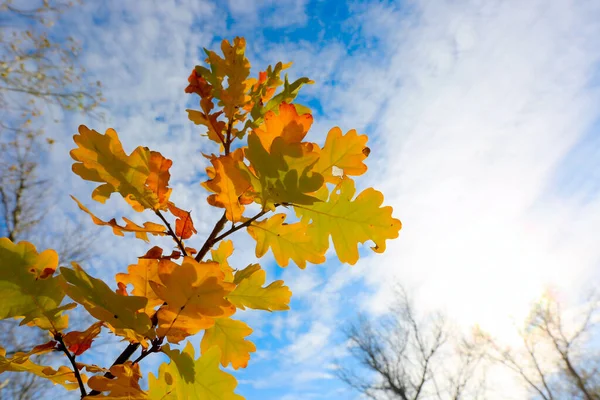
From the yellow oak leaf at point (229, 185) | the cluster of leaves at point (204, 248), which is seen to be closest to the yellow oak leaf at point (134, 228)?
the cluster of leaves at point (204, 248)

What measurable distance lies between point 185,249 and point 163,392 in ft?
0.81

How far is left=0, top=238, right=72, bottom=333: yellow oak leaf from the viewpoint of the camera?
49cm

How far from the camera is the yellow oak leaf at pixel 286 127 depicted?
21.7 inches

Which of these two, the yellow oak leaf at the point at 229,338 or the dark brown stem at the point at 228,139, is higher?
the dark brown stem at the point at 228,139

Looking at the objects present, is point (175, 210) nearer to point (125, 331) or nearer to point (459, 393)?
point (125, 331)

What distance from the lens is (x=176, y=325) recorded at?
20.2 inches

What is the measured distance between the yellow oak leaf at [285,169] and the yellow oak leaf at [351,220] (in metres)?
0.14

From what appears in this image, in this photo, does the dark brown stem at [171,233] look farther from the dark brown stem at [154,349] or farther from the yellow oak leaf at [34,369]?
the yellow oak leaf at [34,369]

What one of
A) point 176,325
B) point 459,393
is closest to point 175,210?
point 176,325

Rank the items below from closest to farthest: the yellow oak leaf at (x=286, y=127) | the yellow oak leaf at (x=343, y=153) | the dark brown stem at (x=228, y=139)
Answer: the yellow oak leaf at (x=286, y=127), the yellow oak leaf at (x=343, y=153), the dark brown stem at (x=228, y=139)

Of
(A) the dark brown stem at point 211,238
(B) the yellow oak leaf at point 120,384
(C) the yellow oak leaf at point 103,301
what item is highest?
(A) the dark brown stem at point 211,238

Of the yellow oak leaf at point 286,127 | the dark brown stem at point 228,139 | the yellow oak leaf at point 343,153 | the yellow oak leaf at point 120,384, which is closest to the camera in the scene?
the yellow oak leaf at point 120,384

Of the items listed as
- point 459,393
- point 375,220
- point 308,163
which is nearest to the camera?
point 308,163

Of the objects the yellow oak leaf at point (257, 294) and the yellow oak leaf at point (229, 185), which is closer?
the yellow oak leaf at point (229, 185)
